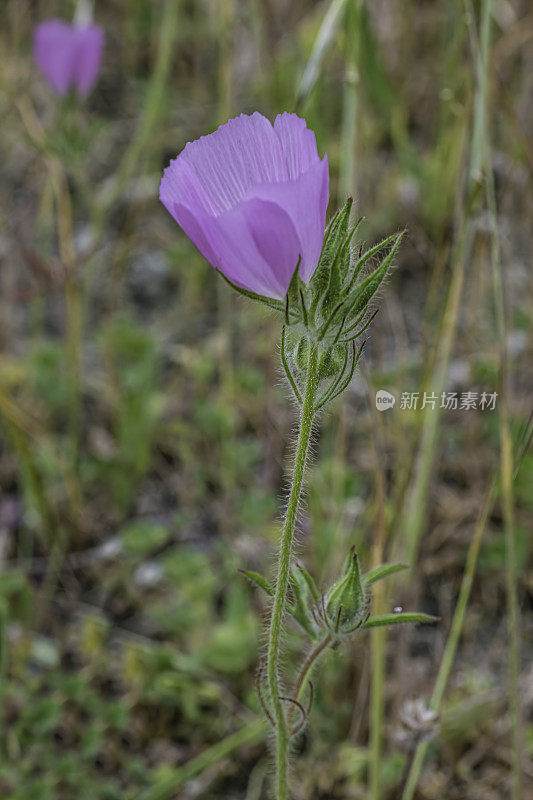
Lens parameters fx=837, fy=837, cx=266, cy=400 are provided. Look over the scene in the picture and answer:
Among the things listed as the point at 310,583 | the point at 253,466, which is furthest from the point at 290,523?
the point at 253,466

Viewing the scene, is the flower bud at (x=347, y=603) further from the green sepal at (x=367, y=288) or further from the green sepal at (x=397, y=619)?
the green sepal at (x=367, y=288)

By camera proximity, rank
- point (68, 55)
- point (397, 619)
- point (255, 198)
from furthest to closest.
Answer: point (68, 55)
point (397, 619)
point (255, 198)

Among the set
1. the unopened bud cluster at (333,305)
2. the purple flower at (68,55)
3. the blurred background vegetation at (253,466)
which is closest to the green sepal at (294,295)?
the unopened bud cluster at (333,305)

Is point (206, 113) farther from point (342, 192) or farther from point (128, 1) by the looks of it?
point (342, 192)

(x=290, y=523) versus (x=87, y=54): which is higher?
(x=87, y=54)

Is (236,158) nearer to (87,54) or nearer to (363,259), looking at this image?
(363,259)

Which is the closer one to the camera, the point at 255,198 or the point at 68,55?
the point at 255,198

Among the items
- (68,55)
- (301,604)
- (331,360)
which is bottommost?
(301,604)

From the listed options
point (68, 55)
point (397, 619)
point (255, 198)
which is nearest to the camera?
point (255, 198)

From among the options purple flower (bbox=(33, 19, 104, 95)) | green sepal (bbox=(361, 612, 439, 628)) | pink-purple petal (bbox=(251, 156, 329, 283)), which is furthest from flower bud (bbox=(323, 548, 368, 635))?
purple flower (bbox=(33, 19, 104, 95))
